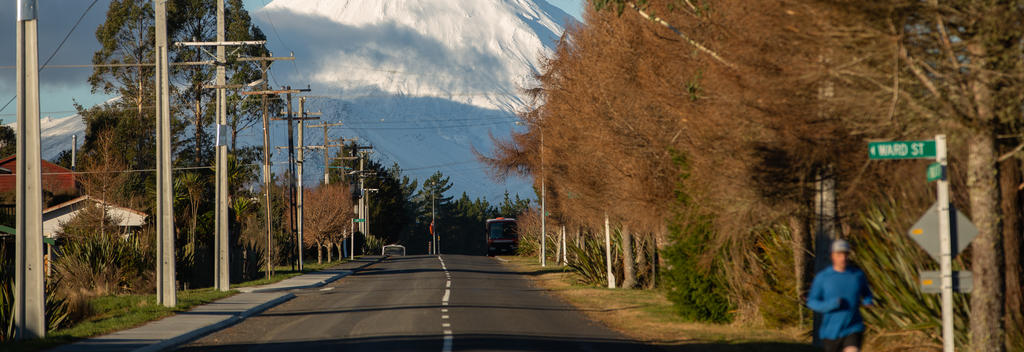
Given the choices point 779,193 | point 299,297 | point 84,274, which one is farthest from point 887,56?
point 84,274

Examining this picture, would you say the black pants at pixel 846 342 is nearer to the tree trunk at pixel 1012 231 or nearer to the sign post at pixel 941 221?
the sign post at pixel 941 221

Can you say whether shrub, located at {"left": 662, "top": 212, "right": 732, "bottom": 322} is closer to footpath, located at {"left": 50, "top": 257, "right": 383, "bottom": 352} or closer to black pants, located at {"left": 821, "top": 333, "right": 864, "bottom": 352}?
black pants, located at {"left": 821, "top": 333, "right": 864, "bottom": 352}

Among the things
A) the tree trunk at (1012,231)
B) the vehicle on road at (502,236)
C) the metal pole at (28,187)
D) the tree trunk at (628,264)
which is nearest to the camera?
the tree trunk at (1012,231)

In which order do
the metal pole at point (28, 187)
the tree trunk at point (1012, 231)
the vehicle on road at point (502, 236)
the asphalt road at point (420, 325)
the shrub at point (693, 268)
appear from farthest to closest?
the vehicle on road at point (502, 236)
the shrub at point (693, 268)
the metal pole at point (28, 187)
the asphalt road at point (420, 325)
the tree trunk at point (1012, 231)

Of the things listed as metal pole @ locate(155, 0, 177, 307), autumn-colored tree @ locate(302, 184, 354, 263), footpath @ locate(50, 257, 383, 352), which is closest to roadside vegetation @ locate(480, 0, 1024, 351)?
footpath @ locate(50, 257, 383, 352)

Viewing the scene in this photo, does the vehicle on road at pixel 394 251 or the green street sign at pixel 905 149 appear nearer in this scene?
the green street sign at pixel 905 149

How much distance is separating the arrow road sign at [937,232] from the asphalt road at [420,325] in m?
5.84

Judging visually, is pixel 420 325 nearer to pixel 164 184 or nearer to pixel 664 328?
pixel 664 328

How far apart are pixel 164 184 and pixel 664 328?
1218 cm

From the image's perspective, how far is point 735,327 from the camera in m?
18.1

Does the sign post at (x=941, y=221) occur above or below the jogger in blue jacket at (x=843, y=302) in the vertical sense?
above

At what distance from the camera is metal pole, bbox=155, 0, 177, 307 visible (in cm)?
2328

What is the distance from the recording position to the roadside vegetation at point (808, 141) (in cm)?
1049

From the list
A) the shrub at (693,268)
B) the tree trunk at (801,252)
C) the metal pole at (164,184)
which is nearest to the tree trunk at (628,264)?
the shrub at (693,268)
